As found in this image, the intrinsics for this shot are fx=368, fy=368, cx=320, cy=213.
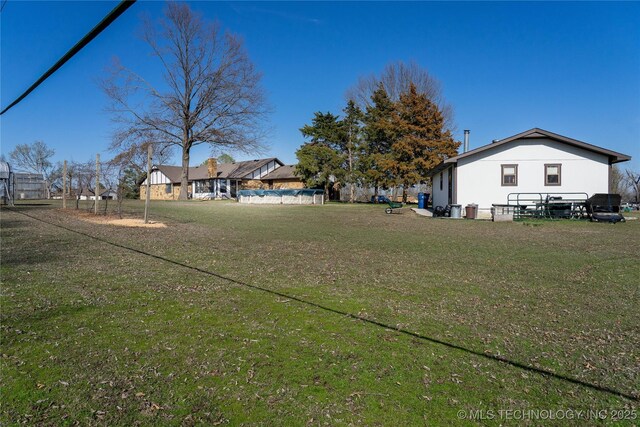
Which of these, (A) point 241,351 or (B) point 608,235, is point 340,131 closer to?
(B) point 608,235

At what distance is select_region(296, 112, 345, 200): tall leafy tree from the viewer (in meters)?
38.4

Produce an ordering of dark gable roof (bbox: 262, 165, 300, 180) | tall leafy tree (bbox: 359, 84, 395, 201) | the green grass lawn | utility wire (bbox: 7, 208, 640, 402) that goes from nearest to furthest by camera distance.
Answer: the green grass lawn → utility wire (bbox: 7, 208, 640, 402) → tall leafy tree (bbox: 359, 84, 395, 201) → dark gable roof (bbox: 262, 165, 300, 180)

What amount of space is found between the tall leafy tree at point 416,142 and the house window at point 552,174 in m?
14.2

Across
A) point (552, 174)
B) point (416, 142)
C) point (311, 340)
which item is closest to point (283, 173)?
point (416, 142)

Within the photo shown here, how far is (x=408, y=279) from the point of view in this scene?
6.24 m

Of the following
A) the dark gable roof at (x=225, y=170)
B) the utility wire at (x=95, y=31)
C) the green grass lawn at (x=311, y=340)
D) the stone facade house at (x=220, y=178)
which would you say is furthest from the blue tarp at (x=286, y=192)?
the utility wire at (x=95, y=31)

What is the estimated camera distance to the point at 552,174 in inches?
808

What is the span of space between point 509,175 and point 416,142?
1465cm

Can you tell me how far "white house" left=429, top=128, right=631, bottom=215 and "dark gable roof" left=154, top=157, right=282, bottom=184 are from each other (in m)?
34.2

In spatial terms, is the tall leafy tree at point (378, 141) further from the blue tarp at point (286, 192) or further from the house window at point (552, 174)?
the house window at point (552, 174)

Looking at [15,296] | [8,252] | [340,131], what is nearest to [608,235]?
[15,296]

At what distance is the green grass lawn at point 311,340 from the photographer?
8.47 feet

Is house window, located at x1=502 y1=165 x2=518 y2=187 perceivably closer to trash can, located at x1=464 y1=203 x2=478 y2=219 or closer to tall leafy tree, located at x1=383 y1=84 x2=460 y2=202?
trash can, located at x1=464 y1=203 x2=478 y2=219

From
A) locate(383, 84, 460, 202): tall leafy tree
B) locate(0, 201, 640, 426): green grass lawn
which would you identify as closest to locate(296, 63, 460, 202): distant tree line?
locate(383, 84, 460, 202): tall leafy tree
